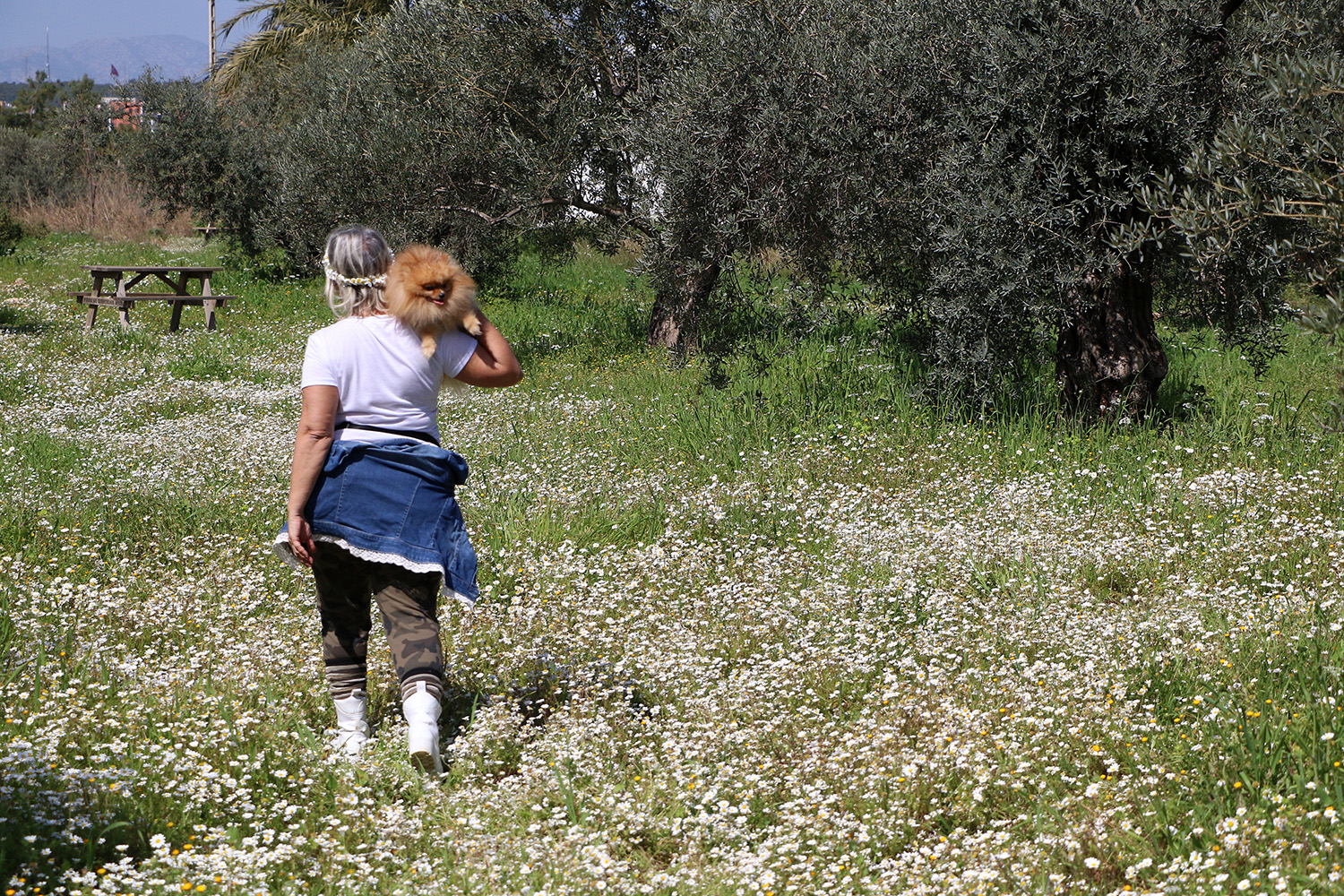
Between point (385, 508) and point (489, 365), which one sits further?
point (489, 365)

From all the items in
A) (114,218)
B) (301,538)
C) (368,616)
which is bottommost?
(368,616)

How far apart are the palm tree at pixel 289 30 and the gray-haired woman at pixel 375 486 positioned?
27.9 m

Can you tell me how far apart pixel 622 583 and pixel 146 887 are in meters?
3.28

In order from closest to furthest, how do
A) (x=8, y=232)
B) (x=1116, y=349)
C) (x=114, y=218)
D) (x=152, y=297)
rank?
(x=1116, y=349) → (x=152, y=297) → (x=8, y=232) → (x=114, y=218)

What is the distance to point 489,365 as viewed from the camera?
4.41 metres

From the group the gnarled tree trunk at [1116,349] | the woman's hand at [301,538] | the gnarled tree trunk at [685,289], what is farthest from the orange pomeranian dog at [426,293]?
the gnarled tree trunk at [1116,349]

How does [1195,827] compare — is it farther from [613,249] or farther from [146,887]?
[613,249]

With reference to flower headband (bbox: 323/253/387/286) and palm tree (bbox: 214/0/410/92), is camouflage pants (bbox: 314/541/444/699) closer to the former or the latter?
flower headband (bbox: 323/253/387/286)

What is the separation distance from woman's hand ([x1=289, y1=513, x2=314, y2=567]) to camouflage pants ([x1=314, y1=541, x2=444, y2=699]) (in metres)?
0.06

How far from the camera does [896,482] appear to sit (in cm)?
773

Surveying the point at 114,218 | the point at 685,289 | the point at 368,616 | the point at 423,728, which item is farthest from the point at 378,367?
the point at 114,218

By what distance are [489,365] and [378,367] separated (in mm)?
458

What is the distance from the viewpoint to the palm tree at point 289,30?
101 feet

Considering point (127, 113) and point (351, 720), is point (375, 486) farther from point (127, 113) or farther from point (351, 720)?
point (127, 113)
